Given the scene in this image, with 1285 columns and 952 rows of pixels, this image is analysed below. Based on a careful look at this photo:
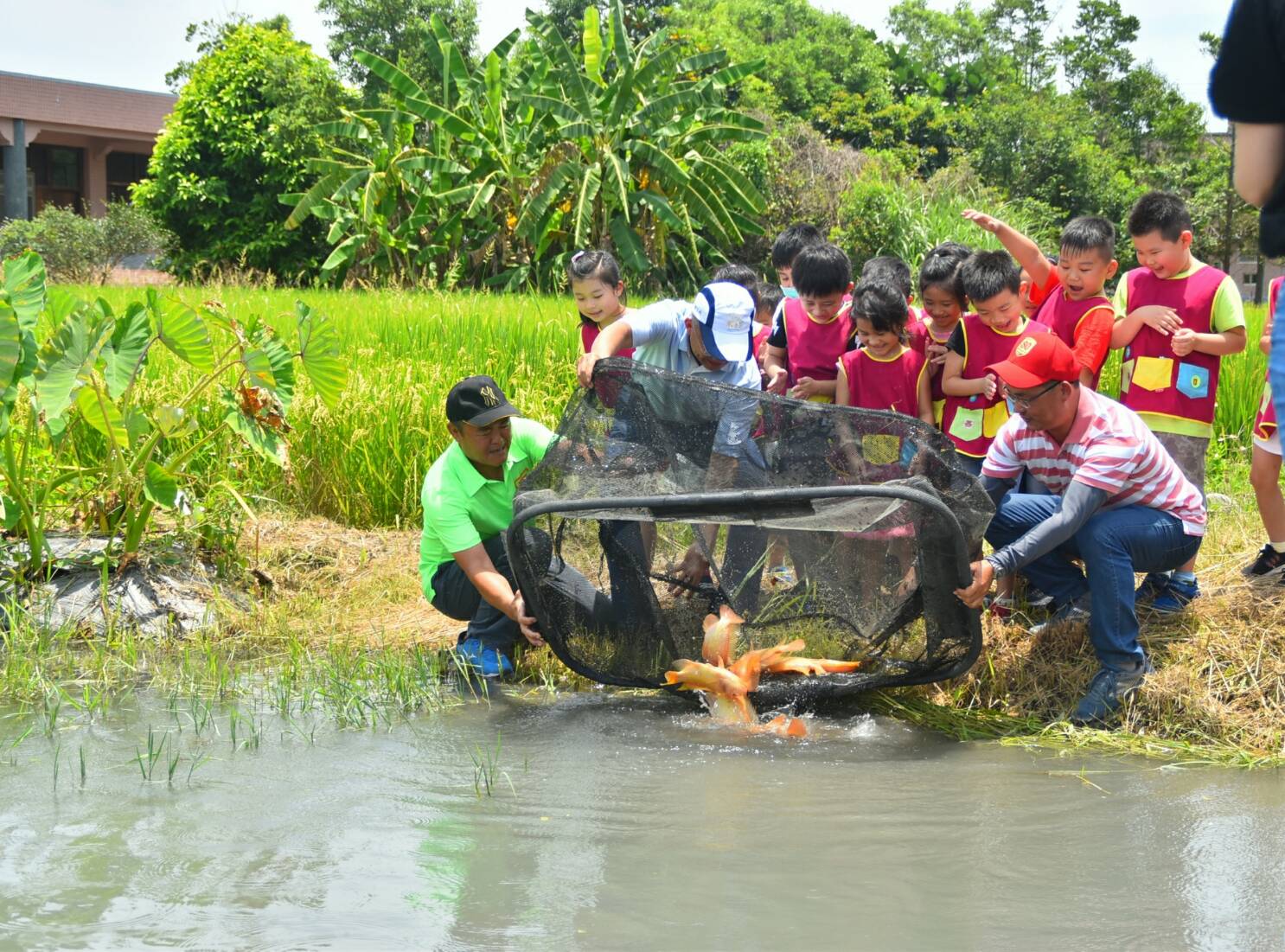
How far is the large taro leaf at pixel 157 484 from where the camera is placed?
5.53 metres

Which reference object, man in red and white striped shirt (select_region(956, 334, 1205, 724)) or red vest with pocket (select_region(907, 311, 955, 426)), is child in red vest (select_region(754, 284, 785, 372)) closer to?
red vest with pocket (select_region(907, 311, 955, 426))

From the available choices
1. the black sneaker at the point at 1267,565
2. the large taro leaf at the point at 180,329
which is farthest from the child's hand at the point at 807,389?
the large taro leaf at the point at 180,329

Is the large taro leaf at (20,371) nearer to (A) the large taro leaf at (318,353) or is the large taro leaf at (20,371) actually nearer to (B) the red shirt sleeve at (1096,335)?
(A) the large taro leaf at (318,353)

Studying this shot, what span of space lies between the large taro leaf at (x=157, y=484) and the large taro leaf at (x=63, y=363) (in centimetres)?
47

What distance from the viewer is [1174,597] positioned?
4.55 metres

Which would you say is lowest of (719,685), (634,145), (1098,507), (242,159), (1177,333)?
(719,685)

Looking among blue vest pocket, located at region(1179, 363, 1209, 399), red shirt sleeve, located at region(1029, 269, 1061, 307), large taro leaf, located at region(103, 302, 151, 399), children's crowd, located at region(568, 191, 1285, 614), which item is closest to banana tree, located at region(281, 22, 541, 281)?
large taro leaf, located at region(103, 302, 151, 399)

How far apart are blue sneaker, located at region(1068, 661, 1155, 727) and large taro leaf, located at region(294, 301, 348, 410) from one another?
3.40 metres

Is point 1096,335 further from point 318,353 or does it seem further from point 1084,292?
point 318,353

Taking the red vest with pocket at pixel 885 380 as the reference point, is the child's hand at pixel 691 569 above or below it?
below

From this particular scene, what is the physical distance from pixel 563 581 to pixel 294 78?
62.0ft

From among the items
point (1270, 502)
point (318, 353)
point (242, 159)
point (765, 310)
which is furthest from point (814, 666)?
point (242, 159)

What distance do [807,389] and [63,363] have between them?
117 inches

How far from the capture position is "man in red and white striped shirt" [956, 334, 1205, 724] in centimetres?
403
